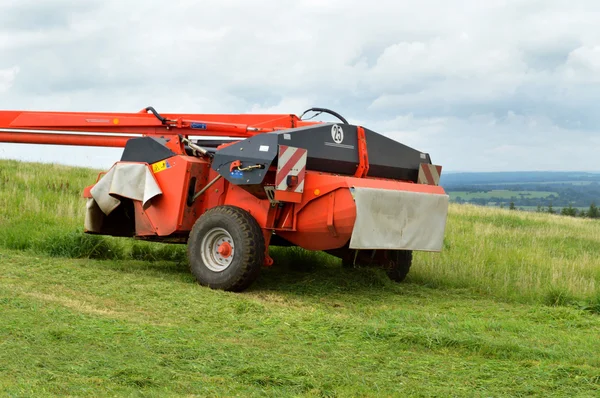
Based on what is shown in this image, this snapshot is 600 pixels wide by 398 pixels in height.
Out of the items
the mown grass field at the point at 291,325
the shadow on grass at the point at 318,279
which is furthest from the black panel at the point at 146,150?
the shadow on grass at the point at 318,279

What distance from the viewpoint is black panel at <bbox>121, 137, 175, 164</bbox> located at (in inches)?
344

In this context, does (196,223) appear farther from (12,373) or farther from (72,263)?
(12,373)

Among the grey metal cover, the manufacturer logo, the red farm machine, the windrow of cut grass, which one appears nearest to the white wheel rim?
the red farm machine

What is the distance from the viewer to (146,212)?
882cm

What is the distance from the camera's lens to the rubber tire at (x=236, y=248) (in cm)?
770

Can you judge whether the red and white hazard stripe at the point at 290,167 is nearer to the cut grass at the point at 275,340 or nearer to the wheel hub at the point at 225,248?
the wheel hub at the point at 225,248

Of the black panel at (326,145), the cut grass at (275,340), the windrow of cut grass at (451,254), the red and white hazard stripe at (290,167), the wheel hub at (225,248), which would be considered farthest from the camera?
the windrow of cut grass at (451,254)

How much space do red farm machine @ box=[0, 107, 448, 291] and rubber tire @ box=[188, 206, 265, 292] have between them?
1 cm

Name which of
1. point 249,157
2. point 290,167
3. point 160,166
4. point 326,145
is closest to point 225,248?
point 249,157

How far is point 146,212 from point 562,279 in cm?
506

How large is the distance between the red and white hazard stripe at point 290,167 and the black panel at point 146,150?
1682 millimetres

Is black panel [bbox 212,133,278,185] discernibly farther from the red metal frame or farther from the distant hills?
the distant hills

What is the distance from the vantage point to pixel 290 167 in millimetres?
7555

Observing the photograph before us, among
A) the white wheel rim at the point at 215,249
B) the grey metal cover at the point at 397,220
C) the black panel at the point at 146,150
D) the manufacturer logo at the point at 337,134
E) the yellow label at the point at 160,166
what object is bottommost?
the white wheel rim at the point at 215,249
